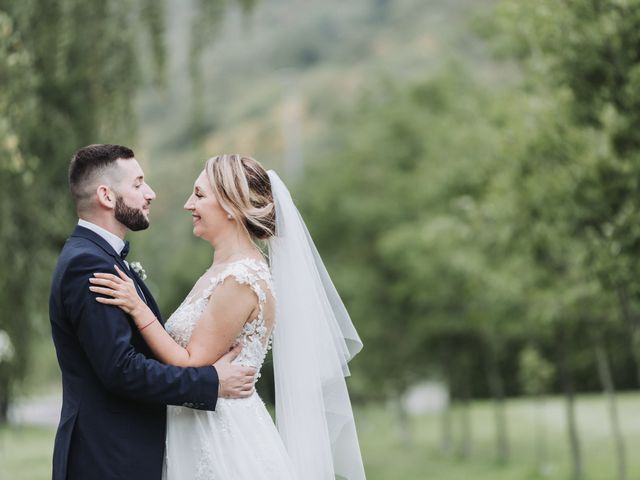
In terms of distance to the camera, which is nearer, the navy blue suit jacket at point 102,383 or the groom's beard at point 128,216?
the navy blue suit jacket at point 102,383

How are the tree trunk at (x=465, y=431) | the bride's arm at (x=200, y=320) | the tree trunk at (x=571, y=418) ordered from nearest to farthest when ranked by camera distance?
the bride's arm at (x=200, y=320)
the tree trunk at (x=571, y=418)
the tree trunk at (x=465, y=431)

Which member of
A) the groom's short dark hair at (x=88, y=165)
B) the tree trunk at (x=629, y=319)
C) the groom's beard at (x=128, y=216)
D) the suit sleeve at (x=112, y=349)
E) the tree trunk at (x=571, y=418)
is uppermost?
the groom's short dark hair at (x=88, y=165)

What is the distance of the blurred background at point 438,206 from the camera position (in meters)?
8.52

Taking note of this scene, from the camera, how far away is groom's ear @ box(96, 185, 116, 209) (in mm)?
4023

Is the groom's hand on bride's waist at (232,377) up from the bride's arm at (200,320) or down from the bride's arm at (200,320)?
down

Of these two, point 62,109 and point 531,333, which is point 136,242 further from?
point 531,333

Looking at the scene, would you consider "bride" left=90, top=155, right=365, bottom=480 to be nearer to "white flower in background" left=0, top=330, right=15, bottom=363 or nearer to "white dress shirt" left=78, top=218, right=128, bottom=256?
"white dress shirt" left=78, top=218, right=128, bottom=256

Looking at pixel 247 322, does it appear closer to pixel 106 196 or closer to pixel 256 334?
pixel 256 334

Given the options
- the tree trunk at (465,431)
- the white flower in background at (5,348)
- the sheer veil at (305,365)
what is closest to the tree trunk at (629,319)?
the sheer veil at (305,365)

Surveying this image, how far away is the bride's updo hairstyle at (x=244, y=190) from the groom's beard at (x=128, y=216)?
424 mm

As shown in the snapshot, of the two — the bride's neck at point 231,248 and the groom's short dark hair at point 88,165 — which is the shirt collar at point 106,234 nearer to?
the groom's short dark hair at point 88,165

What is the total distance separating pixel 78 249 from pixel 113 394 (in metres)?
0.58

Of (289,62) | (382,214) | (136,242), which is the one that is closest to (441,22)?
(289,62)

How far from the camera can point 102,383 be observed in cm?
392
